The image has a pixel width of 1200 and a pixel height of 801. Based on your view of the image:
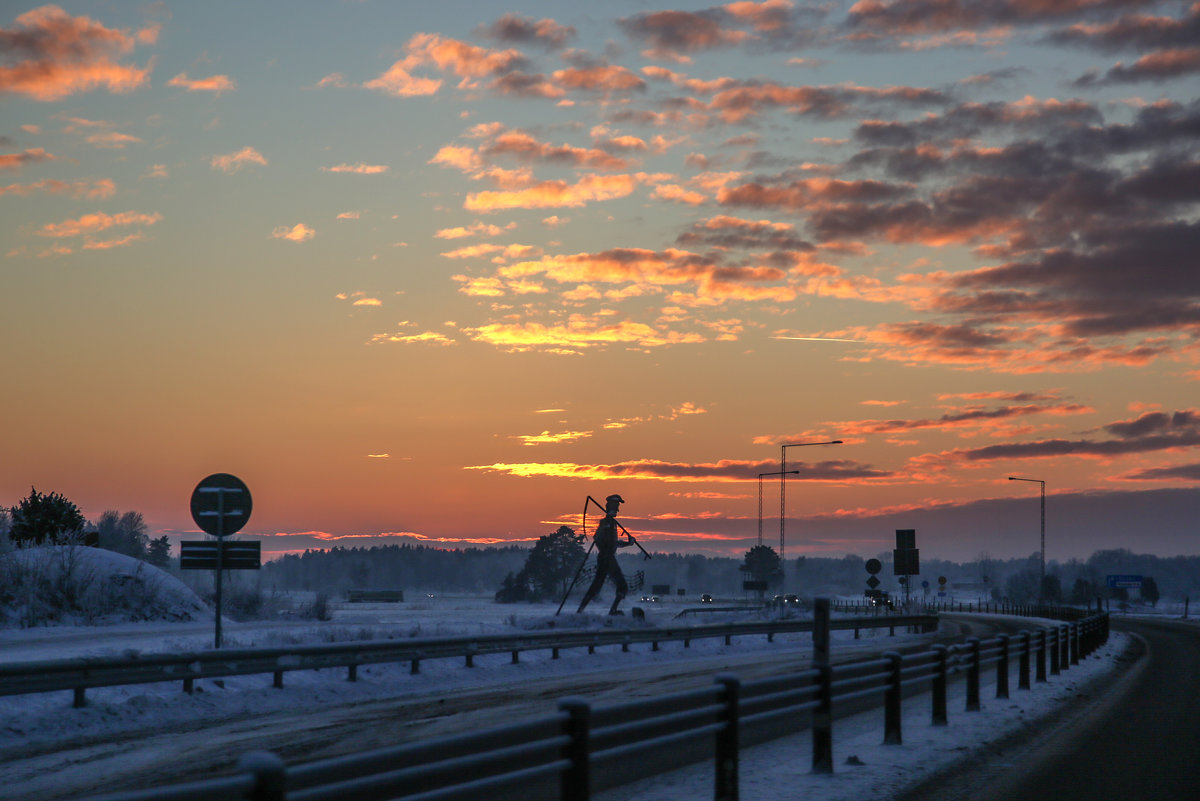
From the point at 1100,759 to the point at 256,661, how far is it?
541 inches

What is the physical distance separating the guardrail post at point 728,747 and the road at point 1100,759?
2133 millimetres

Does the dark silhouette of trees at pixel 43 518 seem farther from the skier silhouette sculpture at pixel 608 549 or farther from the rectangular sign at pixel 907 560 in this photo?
the rectangular sign at pixel 907 560

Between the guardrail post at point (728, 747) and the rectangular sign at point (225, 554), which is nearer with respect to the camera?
the guardrail post at point (728, 747)

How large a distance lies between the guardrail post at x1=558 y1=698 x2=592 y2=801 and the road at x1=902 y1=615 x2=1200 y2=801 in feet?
15.9

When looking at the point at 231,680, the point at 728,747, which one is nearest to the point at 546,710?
the point at 231,680

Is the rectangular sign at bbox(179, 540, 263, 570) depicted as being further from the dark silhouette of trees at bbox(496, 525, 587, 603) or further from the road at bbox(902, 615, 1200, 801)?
the dark silhouette of trees at bbox(496, 525, 587, 603)

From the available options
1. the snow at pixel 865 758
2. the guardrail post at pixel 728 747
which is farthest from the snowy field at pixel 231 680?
the guardrail post at pixel 728 747

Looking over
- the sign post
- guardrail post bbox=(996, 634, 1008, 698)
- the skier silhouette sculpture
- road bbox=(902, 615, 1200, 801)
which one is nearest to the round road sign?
the sign post

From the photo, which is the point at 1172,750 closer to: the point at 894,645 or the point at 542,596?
the point at 894,645

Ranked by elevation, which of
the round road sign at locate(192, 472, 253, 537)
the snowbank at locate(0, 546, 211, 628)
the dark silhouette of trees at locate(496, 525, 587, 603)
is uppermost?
the round road sign at locate(192, 472, 253, 537)

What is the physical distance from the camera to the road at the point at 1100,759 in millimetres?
11055

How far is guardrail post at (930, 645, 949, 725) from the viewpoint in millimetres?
15481

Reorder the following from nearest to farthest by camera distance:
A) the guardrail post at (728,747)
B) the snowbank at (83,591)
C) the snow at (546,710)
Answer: the guardrail post at (728,747) < the snow at (546,710) < the snowbank at (83,591)

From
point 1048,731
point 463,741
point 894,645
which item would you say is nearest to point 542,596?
point 894,645
